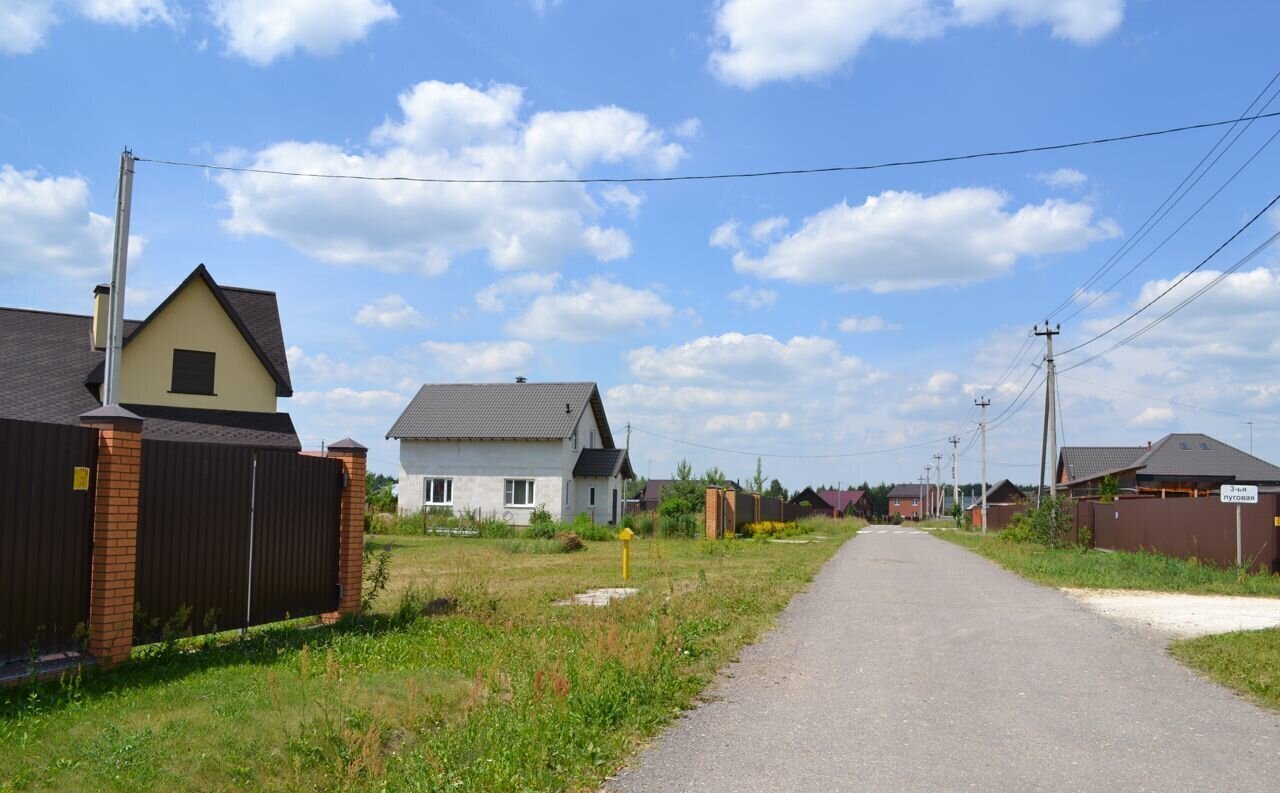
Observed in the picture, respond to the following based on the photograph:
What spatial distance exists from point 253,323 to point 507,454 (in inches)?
582

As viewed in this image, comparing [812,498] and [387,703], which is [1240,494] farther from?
[812,498]

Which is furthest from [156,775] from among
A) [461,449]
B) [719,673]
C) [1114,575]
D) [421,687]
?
[461,449]

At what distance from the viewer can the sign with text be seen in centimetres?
1906

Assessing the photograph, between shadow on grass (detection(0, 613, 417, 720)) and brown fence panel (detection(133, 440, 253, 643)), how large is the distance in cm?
23

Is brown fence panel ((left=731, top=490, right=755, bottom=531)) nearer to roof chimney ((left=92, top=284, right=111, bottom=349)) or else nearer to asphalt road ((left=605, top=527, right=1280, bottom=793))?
roof chimney ((left=92, top=284, right=111, bottom=349))

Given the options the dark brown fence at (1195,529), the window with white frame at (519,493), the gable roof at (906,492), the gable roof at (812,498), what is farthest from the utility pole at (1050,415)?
the gable roof at (906,492)

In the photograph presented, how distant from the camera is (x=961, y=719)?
7230 mm

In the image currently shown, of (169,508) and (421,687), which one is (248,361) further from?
(421,687)

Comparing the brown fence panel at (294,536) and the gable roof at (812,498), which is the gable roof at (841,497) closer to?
the gable roof at (812,498)

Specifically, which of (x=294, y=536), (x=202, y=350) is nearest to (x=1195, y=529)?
(x=294, y=536)

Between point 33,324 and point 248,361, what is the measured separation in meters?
5.62

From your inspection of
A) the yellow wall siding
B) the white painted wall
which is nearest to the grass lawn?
the yellow wall siding

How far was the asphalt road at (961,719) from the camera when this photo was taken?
5.77 m

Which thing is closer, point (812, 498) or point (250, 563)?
point (250, 563)
